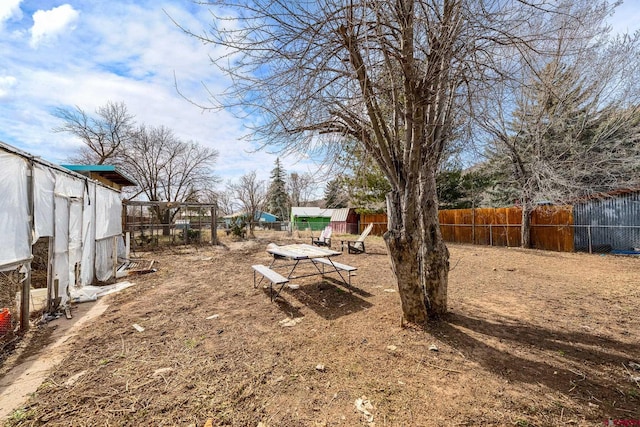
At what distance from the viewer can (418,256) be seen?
296 cm

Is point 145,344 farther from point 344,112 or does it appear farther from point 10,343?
point 344,112

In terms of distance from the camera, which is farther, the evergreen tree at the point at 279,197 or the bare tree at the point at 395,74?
the evergreen tree at the point at 279,197

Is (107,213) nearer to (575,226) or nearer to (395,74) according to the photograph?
(395,74)

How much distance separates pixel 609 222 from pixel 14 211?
50.8ft

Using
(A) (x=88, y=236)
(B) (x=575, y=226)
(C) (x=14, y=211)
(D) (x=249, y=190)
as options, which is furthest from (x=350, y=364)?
(D) (x=249, y=190)

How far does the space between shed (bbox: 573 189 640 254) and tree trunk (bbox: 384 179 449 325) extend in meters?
10.1

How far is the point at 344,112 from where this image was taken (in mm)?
2771

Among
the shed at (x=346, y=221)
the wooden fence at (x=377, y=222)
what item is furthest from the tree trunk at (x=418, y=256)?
the shed at (x=346, y=221)

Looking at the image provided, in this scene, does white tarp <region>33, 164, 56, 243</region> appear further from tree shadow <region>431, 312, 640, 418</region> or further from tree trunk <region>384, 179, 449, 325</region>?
tree shadow <region>431, 312, 640, 418</region>

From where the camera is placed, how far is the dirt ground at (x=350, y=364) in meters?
1.79

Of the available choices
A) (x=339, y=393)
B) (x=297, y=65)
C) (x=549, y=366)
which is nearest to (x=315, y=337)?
(x=339, y=393)

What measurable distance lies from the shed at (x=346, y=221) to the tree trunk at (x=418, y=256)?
18981 millimetres

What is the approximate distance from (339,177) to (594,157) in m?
11.0

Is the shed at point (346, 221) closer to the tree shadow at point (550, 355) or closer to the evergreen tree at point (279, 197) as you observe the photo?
the evergreen tree at point (279, 197)
